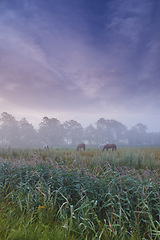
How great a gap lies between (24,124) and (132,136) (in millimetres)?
57013

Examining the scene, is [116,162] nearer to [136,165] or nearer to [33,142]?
[136,165]

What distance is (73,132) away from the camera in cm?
6738

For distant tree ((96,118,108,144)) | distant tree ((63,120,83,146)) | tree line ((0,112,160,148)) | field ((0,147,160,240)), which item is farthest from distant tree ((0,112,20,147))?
field ((0,147,160,240))

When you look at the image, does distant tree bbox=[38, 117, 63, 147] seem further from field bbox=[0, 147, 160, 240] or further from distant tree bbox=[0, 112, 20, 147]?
field bbox=[0, 147, 160, 240]

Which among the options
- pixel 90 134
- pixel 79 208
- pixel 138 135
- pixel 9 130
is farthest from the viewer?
pixel 138 135

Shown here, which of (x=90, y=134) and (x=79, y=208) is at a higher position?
(x=90, y=134)

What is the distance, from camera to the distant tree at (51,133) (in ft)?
190

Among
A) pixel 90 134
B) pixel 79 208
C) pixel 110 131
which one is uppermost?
pixel 110 131

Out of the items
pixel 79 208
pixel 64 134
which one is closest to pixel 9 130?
pixel 64 134

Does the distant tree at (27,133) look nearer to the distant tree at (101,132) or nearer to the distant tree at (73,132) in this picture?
the distant tree at (73,132)

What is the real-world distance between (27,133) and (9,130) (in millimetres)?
5645

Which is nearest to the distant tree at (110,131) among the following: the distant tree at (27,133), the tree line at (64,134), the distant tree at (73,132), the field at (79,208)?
the tree line at (64,134)

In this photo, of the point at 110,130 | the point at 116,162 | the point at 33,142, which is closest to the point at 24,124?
the point at 33,142

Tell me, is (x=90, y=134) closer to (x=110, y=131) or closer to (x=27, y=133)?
(x=110, y=131)
